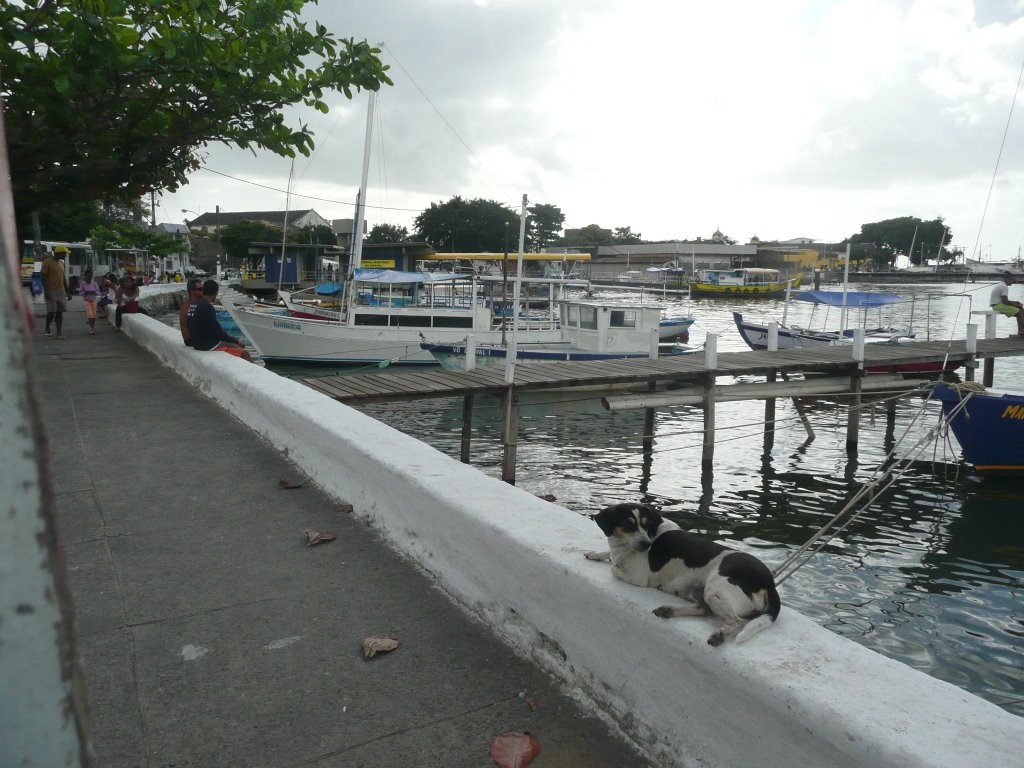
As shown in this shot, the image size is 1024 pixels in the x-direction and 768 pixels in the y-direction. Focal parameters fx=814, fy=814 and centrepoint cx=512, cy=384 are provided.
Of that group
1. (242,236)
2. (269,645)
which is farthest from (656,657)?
(242,236)

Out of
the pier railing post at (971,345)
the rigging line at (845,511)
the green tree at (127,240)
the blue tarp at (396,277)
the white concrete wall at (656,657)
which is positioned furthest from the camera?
the green tree at (127,240)

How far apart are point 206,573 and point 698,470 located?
42.3 feet

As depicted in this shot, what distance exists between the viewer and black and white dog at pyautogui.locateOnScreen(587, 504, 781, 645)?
2.61 m

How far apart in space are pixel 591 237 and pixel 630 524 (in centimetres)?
10746

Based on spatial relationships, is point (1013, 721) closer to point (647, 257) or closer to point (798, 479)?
point (798, 479)

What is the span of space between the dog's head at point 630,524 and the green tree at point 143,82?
782 centimetres

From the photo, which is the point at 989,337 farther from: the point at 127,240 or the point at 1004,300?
the point at 127,240

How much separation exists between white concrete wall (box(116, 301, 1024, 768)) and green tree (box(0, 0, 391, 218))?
6.45m

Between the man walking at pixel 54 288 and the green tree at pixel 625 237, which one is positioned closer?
the man walking at pixel 54 288

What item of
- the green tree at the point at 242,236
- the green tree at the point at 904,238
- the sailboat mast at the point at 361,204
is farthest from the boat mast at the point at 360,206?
the green tree at the point at 904,238

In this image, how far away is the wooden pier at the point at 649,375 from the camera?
1263cm

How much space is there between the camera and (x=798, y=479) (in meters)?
15.3

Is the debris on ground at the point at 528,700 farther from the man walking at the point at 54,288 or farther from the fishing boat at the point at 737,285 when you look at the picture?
the fishing boat at the point at 737,285

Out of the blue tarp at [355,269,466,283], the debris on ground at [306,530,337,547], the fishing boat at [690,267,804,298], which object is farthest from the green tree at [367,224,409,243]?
the debris on ground at [306,530,337,547]
